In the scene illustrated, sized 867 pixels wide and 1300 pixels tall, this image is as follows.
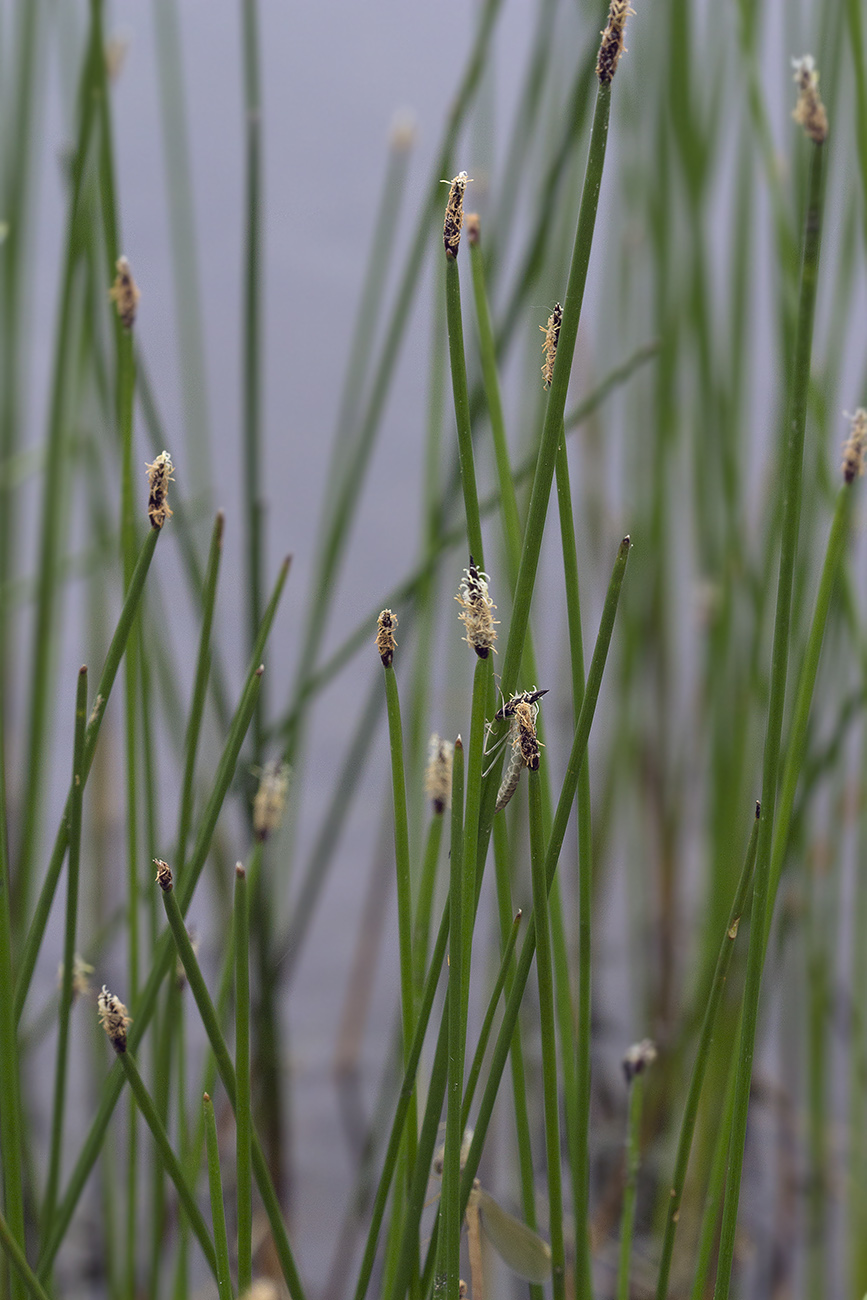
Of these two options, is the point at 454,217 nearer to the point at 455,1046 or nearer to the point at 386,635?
the point at 386,635

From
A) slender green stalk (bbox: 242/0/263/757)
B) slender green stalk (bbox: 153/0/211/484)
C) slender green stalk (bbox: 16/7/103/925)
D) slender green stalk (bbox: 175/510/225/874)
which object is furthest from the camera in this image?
slender green stalk (bbox: 153/0/211/484)

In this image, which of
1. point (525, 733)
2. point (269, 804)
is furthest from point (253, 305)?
point (525, 733)

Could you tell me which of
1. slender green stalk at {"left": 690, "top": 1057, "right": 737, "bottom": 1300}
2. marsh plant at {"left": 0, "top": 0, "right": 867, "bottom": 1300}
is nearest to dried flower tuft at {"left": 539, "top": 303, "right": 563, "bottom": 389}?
marsh plant at {"left": 0, "top": 0, "right": 867, "bottom": 1300}

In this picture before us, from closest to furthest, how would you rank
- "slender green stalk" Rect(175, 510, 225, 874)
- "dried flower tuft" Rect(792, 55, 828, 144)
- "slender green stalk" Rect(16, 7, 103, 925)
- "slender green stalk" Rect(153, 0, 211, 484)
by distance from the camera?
"dried flower tuft" Rect(792, 55, 828, 144)
"slender green stalk" Rect(175, 510, 225, 874)
"slender green stalk" Rect(16, 7, 103, 925)
"slender green stalk" Rect(153, 0, 211, 484)

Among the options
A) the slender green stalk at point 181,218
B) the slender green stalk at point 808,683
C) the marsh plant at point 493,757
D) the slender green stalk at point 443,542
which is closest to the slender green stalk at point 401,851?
the marsh plant at point 493,757

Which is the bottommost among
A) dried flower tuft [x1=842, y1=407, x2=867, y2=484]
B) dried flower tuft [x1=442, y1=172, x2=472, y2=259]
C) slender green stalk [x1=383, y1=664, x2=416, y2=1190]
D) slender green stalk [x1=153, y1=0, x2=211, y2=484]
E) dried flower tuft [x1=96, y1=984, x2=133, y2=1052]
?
dried flower tuft [x1=96, y1=984, x2=133, y2=1052]

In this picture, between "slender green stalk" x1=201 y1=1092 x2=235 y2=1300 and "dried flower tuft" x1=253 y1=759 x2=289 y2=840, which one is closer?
"slender green stalk" x1=201 y1=1092 x2=235 y2=1300

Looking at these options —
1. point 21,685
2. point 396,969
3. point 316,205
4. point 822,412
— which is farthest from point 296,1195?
point 316,205

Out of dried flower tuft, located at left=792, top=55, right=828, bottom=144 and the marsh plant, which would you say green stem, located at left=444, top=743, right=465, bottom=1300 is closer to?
the marsh plant
